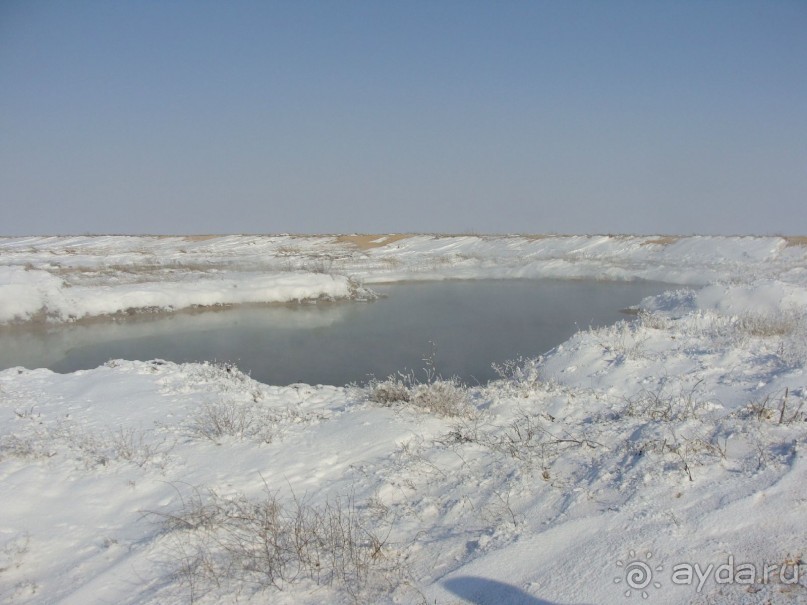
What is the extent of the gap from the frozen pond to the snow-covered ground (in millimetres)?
1915

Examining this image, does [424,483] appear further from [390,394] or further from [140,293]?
[140,293]

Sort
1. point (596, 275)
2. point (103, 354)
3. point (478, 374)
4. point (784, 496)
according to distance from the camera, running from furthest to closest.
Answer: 1. point (596, 275)
2. point (103, 354)
3. point (478, 374)
4. point (784, 496)

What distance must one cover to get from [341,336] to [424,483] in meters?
8.56

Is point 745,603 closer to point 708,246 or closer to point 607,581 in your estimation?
point 607,581

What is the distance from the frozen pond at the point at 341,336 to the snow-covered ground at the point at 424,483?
1915mm

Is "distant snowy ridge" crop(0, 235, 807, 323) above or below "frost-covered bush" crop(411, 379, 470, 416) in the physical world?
above

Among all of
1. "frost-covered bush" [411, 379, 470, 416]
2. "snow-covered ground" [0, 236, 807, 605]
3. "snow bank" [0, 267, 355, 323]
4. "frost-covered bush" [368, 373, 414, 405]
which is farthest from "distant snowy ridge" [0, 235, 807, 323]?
"frost-covered bush" [411, 379, 470, 416]

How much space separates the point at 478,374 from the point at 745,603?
21.3 ft

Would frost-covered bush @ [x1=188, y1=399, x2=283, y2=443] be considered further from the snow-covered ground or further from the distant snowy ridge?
the distant snowy ridge

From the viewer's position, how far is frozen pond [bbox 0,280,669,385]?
9969 millimetres

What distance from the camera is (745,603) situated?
8.14 ft

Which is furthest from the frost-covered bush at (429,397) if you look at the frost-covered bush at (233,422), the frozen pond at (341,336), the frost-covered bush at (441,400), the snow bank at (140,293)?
the snow bank at (140,293)

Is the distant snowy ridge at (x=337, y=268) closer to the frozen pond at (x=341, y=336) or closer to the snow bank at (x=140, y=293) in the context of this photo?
the snow bank at (x=140, y=293)

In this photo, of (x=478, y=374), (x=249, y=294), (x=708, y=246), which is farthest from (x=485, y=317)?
(x=708, y=246)
